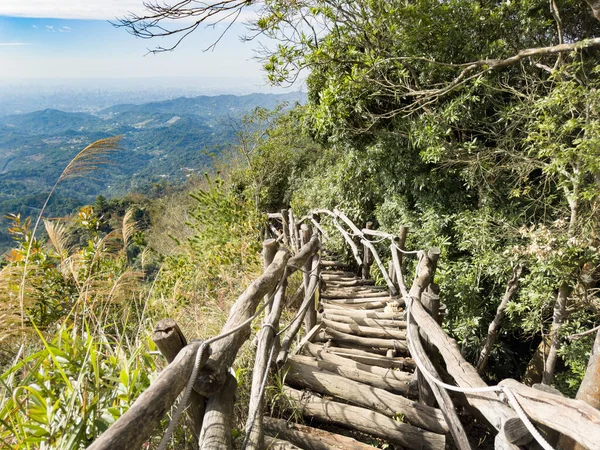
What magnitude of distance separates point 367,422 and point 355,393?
227mm

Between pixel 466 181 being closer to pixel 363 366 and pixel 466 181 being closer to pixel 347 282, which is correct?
pixel 347 282

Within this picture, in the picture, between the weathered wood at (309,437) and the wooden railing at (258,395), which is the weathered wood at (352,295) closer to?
the wooden railing at (258,395)

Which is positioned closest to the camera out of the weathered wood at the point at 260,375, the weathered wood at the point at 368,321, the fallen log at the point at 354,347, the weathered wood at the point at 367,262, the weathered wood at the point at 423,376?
the weathered wood at the point at 260,375

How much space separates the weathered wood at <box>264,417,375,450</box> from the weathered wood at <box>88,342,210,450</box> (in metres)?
1.06

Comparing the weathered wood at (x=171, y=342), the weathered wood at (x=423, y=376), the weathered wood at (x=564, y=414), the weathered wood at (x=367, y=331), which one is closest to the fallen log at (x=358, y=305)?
the weathered wood at (x=367, y=331)

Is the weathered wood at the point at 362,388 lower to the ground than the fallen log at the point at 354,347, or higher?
higher

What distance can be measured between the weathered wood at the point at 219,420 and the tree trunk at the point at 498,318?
3598 mm

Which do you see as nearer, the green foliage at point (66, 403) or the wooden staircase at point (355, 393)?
the green foliage at point (66, 403)

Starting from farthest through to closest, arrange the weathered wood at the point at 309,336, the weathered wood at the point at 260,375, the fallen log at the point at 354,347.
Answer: the fallen log at the point at 354,347, the weathered wood at the point at 309,336, the weathered wood at the point at 260,375

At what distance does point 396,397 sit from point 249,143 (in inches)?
438

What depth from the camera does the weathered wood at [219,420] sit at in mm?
1348

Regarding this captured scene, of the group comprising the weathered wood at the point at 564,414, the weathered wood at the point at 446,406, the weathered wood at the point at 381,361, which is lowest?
the weathered wood at the point at 381,361

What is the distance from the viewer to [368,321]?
3865mm

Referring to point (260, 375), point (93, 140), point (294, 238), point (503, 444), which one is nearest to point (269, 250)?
point (260, 375)
